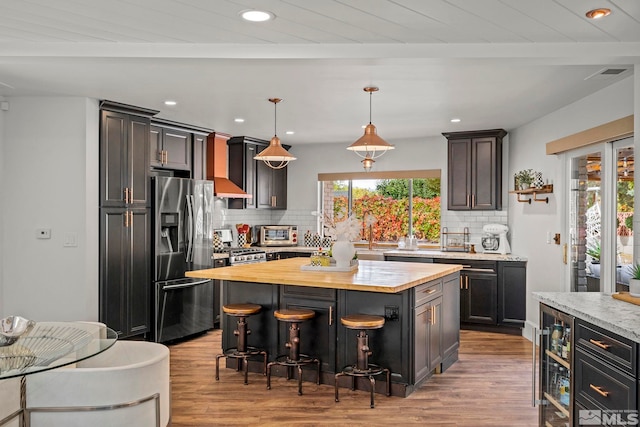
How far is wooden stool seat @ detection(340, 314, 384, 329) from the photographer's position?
3938mm

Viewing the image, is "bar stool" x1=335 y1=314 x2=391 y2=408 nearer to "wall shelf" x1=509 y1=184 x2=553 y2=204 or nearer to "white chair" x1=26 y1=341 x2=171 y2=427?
"white chair" x1=26 y1=341 x2=171 y2=427

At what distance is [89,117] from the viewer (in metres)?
4.98

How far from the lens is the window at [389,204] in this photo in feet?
25.2

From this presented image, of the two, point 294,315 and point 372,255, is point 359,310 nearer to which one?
point 294,315

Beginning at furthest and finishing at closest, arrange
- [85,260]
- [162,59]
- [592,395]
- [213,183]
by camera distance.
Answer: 1. [213,183]
2. [85,260]
3. [162,59]
4. [592,395]

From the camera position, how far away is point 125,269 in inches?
210

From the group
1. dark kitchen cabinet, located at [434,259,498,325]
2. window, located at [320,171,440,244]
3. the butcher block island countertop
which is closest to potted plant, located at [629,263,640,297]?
the butcher block island countertop

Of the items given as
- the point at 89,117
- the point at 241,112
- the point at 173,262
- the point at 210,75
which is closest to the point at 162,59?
the point at 210,75

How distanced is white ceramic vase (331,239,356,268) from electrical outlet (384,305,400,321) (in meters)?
0.70

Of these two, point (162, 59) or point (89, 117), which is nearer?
point (162, 59)

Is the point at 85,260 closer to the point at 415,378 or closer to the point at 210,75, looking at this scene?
the point at 210,75

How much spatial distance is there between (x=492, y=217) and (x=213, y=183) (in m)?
3.71

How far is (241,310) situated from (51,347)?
2.00 meters

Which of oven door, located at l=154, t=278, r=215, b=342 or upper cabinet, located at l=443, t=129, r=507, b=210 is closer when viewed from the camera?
oven door, located at l=154, t=278, r=215, b=342
